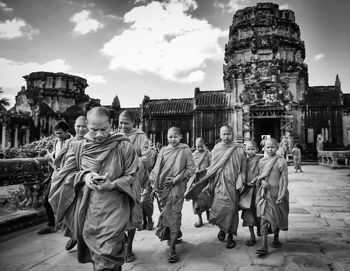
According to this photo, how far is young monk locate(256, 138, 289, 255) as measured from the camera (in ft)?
12.2

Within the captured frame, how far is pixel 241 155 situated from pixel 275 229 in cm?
119

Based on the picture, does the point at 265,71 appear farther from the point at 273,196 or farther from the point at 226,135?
the point at 273,196

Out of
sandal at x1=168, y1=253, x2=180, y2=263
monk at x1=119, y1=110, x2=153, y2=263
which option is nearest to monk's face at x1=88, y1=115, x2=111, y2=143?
monk at x1=119, y1=110, x2=153, y2=263

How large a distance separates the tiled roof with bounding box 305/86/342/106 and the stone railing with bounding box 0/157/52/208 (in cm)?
2112

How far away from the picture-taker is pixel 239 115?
71.5 feet

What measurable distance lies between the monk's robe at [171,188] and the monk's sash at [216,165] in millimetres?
400

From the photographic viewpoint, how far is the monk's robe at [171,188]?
3673 millimetres

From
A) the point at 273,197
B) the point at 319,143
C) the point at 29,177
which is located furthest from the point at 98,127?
the point at 319,143

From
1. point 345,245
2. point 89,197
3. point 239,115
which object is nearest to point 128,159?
point 89,197

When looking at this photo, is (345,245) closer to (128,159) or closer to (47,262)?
(128,159)

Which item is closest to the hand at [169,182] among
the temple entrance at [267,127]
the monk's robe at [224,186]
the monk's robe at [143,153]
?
the monk's robe at [143,153]

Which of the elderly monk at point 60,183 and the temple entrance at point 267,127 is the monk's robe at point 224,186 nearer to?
the elderly monk at point 60,183

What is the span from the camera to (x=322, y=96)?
845 inches

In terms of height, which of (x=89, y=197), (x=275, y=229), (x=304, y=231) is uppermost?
(x=89, y=197)
